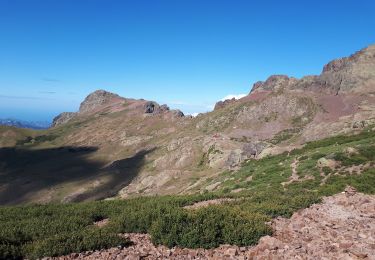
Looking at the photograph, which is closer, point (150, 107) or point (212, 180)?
point (212, 180)

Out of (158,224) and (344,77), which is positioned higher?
(344,77)

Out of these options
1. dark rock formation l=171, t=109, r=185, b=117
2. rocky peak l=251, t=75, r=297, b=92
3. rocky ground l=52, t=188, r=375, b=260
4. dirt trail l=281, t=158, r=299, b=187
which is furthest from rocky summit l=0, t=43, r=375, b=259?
dark rock formation l=171, t=109, r=185, b=117

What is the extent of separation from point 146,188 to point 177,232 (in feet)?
185

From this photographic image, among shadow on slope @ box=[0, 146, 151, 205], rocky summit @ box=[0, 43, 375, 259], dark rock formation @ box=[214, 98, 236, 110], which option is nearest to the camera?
rocky summit @ box=[0, 43, 375, 259]

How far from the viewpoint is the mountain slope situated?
75.8 m

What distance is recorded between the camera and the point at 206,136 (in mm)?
96250

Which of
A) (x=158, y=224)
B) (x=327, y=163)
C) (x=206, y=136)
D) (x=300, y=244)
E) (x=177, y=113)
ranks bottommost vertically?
(x=300, y=244)

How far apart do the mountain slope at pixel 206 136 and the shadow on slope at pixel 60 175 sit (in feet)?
1.33

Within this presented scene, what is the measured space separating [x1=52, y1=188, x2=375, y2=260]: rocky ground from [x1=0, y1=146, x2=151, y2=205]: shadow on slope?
69902 millimetres

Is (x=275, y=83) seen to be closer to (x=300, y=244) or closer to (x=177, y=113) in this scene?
(x=177, y=113)

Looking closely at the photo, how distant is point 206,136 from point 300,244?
267 ft

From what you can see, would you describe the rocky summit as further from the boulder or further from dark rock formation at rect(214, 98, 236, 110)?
dark rock formation at rect(214, 98, 236, 110)

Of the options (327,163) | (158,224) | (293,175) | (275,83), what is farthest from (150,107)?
(158,224)

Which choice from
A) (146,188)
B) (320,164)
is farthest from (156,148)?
(320,164)
